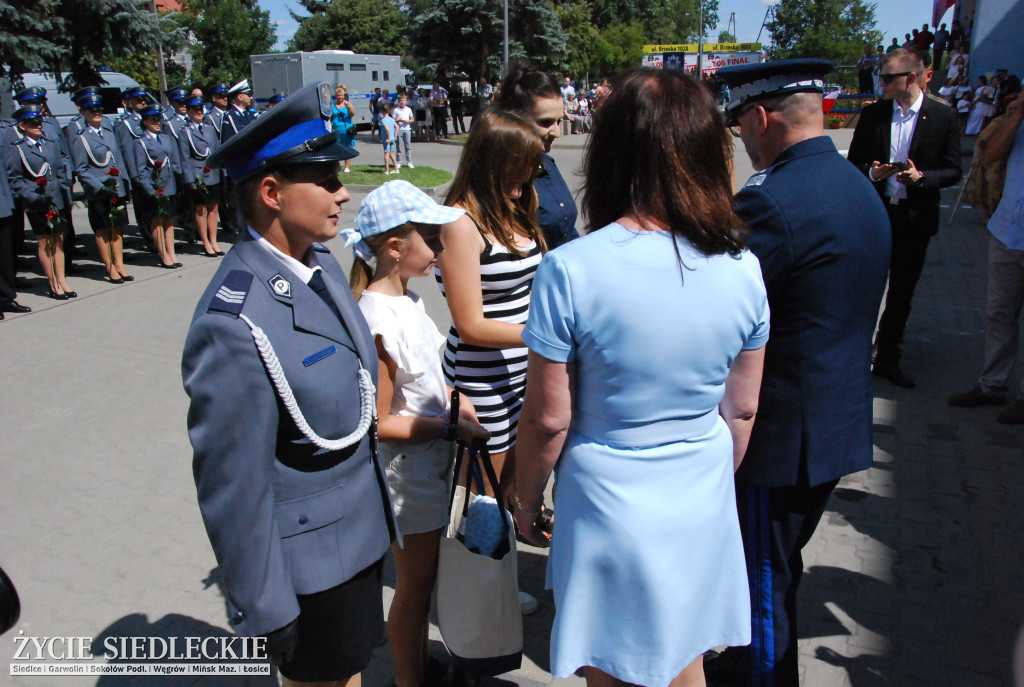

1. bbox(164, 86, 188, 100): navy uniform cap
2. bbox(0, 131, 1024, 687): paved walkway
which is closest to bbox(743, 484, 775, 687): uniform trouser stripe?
bbox(0, 131, 1024, 687): paved walkway

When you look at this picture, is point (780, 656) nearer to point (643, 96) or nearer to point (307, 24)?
point (643, 96)

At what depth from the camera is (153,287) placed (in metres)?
8.92

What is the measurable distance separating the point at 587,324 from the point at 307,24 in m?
64.2

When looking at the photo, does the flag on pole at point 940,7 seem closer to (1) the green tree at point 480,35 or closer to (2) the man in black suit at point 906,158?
(1) the green tree at point 480,35

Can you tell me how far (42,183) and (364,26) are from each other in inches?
1926

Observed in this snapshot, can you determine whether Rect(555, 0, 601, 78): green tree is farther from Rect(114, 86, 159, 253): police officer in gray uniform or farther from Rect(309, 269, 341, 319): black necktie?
Rect(309, 269, 341, 319): black necktie

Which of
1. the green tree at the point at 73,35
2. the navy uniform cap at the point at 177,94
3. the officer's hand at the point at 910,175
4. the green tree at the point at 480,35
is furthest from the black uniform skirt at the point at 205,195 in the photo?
the green tree at the point at 480,35

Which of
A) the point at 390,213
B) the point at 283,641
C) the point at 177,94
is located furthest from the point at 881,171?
the point at 177,94

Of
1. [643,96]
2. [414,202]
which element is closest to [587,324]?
[643,96]

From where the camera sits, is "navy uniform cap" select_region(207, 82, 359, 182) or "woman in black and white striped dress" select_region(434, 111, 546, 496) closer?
"navy uniform cap" select_region(207, 82, 359, 182)

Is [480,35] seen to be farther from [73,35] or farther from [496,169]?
[496,169]

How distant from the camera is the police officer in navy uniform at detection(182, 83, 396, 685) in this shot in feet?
5.56

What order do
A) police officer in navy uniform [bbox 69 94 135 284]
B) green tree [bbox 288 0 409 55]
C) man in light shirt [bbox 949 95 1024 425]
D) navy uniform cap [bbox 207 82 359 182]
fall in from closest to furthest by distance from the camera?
1. navy uniform cap [bbox 207 82 359 182]
2. man in light shirt [bbox 949 95 1024 425]
3. police officer in navy uniform [bbox 69 94 135 284]
4. green tree [bbox 288 0 409 55]

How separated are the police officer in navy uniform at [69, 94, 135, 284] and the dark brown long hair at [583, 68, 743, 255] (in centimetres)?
836
